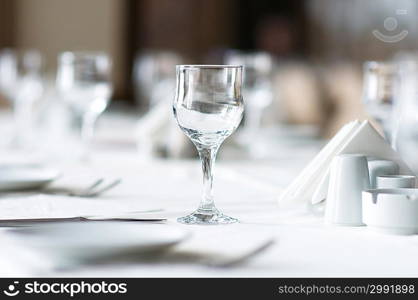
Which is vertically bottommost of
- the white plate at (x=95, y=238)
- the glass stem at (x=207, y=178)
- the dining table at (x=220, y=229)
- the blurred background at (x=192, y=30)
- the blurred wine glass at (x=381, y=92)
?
the dining table at (x=220, y=229)

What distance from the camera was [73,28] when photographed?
657cm

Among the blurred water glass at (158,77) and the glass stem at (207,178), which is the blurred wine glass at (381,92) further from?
the blurred water glass at (158,77)

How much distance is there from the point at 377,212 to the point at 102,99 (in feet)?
3.36

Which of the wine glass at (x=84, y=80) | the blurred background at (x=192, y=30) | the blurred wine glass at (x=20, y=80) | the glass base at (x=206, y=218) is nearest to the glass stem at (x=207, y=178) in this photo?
the glass base at (x=206, y=218)

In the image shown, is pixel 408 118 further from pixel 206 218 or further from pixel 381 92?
pixel 206 218

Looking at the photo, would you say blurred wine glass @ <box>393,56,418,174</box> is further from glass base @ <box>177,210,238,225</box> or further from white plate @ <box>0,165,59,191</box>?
white plate @ <box>0,165,59,191</box>

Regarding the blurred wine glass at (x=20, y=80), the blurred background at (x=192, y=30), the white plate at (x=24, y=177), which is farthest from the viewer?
the blurred background at (x=192, y=30)

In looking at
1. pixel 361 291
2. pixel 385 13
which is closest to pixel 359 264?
pixel 361 291

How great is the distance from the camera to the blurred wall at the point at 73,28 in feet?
21.2

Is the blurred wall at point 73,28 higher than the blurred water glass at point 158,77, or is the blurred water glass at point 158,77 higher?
the blurred wall at point 73,28

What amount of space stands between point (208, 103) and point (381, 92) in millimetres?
603

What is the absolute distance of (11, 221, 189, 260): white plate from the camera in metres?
0.77

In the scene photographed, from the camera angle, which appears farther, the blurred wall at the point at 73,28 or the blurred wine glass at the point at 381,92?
the blurred wall at the point at 73,28

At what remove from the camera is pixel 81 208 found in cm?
109
